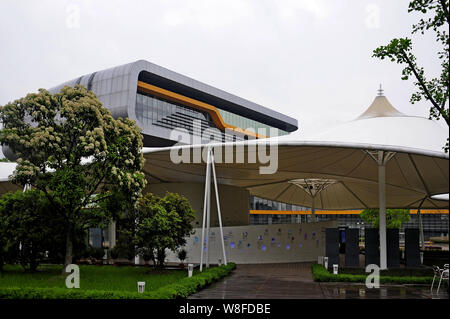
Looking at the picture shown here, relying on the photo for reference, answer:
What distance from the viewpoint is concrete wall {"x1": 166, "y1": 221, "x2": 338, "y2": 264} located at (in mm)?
28969

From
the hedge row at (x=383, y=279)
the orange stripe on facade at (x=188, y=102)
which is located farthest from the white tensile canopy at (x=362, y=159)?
the orange stripe on facade at (x=188, y=102)

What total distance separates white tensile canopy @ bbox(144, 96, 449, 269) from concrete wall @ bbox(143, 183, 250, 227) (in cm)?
67

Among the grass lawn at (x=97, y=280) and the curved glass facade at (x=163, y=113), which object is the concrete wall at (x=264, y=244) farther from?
the curved glass facade at (x=163, y=113)

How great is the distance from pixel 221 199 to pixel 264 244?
5659 mm

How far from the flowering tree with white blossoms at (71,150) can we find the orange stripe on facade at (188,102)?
3749cm

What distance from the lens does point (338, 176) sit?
29766 millimetres

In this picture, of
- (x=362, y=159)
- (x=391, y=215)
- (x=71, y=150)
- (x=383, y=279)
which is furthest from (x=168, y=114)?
(x=383, y=279)

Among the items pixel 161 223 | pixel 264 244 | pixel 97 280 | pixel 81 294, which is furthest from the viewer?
pixel 264 244

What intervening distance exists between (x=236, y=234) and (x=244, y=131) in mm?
47918

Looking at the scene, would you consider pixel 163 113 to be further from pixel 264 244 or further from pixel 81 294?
pixel 81 294

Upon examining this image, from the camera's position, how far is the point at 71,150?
67.7ft

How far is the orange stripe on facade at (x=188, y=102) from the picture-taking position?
57759 mm
